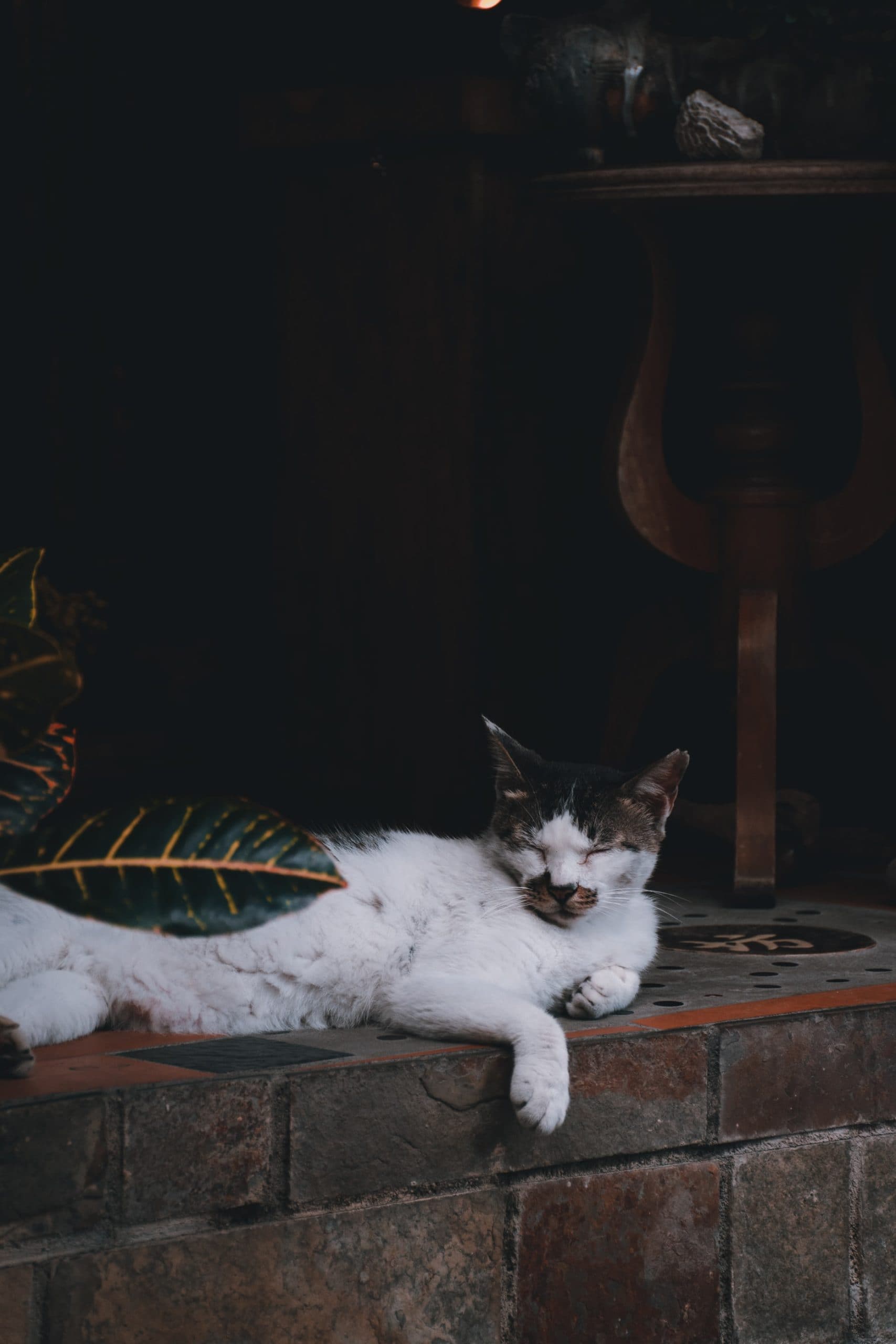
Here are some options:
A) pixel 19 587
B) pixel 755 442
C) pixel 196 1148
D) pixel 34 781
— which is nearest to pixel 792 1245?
pixel 196 1148

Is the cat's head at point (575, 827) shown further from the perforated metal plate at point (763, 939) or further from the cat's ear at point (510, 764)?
the perforated metal plate at point (763, 939)

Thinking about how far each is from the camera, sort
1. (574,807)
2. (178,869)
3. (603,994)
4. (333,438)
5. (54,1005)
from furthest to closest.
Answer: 1. (333,438)
2. (574,807)
3. (603,994)
4. (54,1005)
5. (178,869)

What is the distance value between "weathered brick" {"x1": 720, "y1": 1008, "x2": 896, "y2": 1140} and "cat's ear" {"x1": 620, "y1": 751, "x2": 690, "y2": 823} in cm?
36

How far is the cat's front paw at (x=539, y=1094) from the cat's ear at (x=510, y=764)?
1.71 feet

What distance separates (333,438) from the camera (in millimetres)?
3723

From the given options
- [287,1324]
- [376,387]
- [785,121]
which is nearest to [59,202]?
[376,387]

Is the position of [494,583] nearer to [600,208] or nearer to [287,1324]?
[600,208]

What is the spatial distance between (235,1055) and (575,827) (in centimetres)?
58

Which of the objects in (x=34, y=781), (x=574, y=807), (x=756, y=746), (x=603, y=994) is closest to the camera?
(x=34, y=781)

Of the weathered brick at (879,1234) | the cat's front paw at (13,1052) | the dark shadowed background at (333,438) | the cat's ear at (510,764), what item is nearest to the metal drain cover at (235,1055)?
the cat's front paw at (13,1052)

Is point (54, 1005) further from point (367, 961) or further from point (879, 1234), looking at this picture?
point (879, 1234)

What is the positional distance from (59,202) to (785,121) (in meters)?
1.75

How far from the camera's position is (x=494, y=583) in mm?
3643

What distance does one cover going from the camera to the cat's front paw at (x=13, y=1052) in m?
1.80
